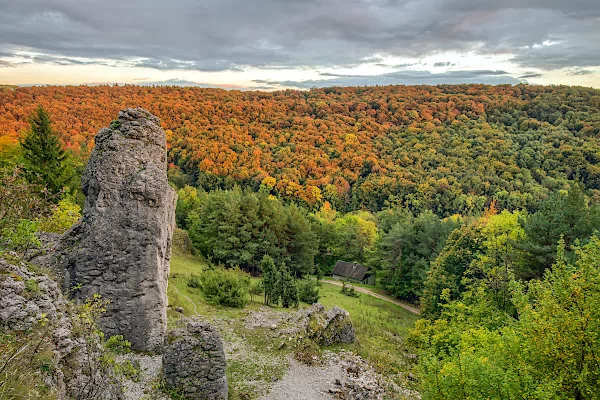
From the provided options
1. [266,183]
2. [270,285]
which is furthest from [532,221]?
[266,183]

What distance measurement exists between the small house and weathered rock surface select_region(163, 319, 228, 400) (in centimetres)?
4536

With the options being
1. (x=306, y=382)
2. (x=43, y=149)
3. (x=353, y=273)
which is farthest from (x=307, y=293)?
(x=43, y=149)

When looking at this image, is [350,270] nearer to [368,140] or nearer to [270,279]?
[270,279]

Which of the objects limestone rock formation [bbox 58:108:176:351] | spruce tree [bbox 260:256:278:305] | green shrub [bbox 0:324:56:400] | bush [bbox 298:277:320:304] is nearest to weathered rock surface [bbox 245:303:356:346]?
spruce tree [bbox 260:256:278:305]

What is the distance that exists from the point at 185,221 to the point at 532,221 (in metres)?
47.0

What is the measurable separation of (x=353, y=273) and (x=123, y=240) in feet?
155

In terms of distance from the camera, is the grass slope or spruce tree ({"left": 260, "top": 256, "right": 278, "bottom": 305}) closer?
the grass slope

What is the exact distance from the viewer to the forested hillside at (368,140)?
314 feet

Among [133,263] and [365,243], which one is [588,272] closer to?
[133,263]

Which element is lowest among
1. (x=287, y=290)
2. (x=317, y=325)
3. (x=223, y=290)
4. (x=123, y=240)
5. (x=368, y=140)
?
(x=287, y=290)

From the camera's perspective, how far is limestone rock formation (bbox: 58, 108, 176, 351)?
52.0 ft

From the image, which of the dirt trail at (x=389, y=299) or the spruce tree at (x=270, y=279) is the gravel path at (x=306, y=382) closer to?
the spruce tree at (x=270, y=279)

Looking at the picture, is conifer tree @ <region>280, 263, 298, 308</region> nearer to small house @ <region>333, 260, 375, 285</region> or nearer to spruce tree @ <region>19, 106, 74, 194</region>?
spruce tree @ <region>19, 106, 74, 194</region>

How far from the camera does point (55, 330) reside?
6363 millimetres
